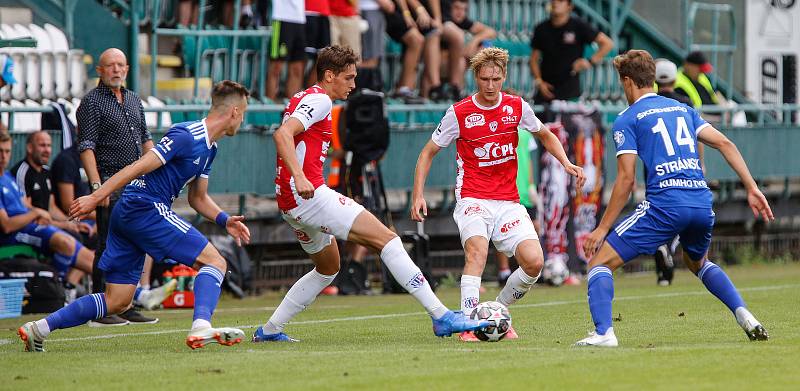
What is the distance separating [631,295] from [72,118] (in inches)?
240

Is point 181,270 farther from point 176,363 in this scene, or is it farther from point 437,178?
point 176,363

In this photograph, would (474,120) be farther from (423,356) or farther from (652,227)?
(423,356)

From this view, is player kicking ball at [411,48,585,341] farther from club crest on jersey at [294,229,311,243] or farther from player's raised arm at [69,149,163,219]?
player's raised arm at [69,149,163,219]

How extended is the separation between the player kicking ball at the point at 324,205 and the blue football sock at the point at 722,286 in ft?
4.93

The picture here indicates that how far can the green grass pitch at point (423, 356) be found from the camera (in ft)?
27.2

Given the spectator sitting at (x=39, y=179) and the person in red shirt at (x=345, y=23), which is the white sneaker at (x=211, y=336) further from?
the person in red shirt at (x=345, y=23)

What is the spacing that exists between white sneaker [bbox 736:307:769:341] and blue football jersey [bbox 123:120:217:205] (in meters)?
3.62

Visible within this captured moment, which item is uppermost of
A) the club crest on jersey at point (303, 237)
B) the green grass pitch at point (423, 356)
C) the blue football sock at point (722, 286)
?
the club crest on jersey at point (303, 237)

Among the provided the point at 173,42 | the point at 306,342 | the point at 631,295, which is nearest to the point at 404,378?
the point at 306,342

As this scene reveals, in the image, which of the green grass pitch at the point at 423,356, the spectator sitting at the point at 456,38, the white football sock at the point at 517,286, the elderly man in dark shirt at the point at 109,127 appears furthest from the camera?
the spectator sitting at the point at 456,38

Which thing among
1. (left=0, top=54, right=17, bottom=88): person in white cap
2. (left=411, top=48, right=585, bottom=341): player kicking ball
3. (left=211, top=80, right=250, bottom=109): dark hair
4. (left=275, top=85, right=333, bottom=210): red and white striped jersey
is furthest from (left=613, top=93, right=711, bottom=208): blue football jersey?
(left=0, top=54, right=17, bottom=88): person in white cap

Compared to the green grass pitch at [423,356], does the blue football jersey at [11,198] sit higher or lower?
higher

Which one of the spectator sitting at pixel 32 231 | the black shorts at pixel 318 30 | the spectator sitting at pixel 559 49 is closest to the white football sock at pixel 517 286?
the spectator sitting at pixel 32 231

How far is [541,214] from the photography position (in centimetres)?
1823
